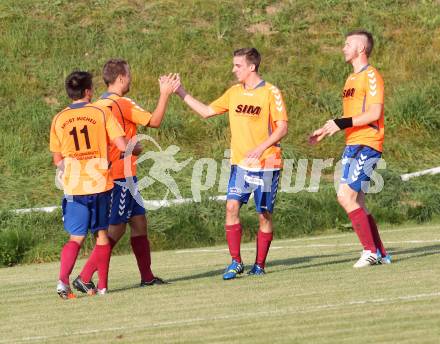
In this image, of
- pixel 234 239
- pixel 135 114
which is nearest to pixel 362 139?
pixel 234 239

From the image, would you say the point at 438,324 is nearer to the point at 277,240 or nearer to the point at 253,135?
the point at 253,135

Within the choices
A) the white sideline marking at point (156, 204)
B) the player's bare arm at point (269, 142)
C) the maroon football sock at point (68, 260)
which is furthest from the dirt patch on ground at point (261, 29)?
the maroon football sock at point (68, 260)

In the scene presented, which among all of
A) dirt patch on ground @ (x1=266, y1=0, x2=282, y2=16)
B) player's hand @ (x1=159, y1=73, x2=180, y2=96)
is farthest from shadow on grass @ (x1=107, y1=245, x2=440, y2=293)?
dirt patch on ground @ (x1=266, y1=0, x2=282, y2=16)

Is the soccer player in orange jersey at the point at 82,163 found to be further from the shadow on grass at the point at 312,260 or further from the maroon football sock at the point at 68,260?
the shadow on grass at the point at 312,260

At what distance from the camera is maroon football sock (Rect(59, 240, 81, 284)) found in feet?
35.4

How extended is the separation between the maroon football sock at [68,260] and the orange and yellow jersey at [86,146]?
471 mm

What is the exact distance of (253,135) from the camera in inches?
468

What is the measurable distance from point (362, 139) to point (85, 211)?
9.18 ft

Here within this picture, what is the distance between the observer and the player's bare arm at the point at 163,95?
454 inches

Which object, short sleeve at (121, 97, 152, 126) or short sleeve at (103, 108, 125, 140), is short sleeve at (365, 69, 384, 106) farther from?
short sleeve at (103, 108, 125, 140)

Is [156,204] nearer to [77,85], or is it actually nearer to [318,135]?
[318,135]

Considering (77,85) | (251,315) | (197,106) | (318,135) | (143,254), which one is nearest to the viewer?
(251,315)

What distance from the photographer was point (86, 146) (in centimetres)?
1091

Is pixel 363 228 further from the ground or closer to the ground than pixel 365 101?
closer to the ground
